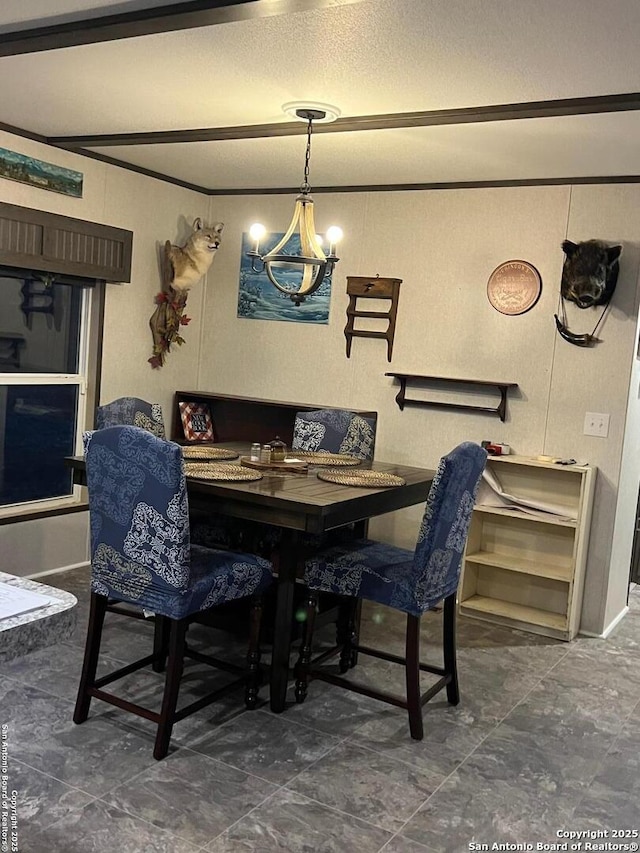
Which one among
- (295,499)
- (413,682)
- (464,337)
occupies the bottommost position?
(413,682)

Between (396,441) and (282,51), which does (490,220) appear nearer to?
(396,441)

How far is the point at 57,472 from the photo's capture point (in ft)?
15.8

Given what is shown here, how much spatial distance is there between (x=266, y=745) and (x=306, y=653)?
1.54ft

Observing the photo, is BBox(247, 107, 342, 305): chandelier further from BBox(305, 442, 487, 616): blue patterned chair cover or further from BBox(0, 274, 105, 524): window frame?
BBox(0, 274, 105, 524): window frame

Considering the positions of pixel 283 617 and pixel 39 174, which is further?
pixel 39 174

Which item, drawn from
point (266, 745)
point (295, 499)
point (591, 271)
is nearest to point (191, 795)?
point (266, 745)

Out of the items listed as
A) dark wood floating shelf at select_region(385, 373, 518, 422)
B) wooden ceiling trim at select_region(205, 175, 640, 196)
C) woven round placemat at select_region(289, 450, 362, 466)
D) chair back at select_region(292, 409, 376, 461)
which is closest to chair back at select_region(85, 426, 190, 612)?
woven round placemat at select_region(289, 450, 362, 466)

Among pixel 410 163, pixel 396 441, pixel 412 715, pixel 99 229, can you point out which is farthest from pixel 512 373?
pixel 99 229

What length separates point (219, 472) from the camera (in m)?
3.22

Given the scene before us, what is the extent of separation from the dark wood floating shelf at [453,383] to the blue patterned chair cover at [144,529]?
2.15 metres

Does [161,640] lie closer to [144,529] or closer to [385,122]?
[144,529]

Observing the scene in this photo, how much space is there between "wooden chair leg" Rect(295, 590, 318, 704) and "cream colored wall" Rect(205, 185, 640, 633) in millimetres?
1682

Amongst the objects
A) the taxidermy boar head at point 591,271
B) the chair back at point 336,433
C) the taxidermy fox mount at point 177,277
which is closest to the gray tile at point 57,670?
the chair back at point 336,433

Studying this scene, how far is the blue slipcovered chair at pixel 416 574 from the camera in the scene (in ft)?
9.70
